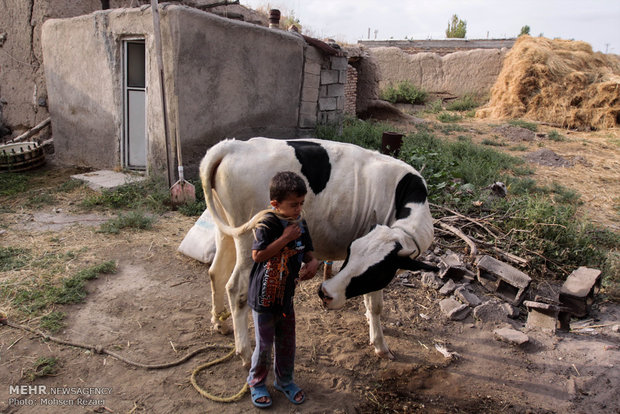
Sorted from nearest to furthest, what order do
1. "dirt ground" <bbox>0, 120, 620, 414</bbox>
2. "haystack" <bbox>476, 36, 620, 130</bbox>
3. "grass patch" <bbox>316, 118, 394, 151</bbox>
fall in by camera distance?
"dirt ground" <bbox>0, 120, 620, 414</bbox>
"grass patch" <bbox>316, 118, 394, 151</bbox>
"haystack" <bbox>476, 36, 620, 130</bbox>

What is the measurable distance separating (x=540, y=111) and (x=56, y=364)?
15422mm

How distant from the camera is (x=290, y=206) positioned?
2244mm

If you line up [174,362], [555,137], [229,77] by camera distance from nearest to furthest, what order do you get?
[174,362]
[229,77]
[555,137]

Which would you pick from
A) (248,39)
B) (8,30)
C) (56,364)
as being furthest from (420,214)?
(8,30)

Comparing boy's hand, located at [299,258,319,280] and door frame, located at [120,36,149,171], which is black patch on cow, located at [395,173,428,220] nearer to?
boy's hand, located at [299,258,319,280]

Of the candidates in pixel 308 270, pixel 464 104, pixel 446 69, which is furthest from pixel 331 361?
pixel 446 69

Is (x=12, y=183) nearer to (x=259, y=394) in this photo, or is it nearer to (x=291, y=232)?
(x=259, y=394)

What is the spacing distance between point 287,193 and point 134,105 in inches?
230

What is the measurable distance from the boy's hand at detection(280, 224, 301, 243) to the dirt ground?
117cm

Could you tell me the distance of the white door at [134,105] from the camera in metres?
6.91

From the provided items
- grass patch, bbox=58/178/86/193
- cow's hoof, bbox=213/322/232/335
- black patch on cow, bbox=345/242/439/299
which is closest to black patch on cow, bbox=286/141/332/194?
black patch on cow, bbox=345/242/439/299

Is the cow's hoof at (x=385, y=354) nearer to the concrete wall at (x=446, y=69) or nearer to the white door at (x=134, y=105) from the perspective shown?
the white door at (x=134, y=105)

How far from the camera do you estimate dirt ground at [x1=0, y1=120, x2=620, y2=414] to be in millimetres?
2719

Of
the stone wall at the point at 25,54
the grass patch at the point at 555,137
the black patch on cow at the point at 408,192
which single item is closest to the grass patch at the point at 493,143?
the grass patch at the point at 555,137
